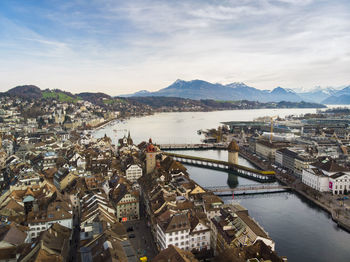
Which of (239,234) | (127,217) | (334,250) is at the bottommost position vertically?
(334,250)

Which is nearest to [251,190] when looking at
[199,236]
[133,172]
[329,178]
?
[329,178]

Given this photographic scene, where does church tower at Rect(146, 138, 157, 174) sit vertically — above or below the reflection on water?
above

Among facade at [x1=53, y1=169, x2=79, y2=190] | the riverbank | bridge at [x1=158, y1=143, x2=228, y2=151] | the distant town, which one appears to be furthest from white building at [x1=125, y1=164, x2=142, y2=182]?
bridge at [x1=158, y1=143, x2=228, y2=151]

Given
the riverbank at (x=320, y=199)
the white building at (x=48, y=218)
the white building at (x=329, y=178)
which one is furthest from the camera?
the white building at (x=329, y=178)

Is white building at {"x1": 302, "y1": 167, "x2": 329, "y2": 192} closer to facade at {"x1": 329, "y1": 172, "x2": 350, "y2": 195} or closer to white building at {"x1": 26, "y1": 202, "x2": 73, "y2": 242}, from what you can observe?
facade at {"x1": 329, "y1": 172, "x2": 350, "y2": 195}

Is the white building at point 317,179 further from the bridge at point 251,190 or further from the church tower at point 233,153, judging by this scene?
the church tower at point 233,153

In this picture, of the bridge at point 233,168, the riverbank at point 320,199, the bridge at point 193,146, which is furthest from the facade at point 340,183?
the bridge at point 193,146

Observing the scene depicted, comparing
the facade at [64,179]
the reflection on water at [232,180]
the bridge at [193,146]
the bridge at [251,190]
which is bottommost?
the reflection on water at [232,180]

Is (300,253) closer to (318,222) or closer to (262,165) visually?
(318,222)

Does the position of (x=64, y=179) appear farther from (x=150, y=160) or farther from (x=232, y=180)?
(x=232, y=180)

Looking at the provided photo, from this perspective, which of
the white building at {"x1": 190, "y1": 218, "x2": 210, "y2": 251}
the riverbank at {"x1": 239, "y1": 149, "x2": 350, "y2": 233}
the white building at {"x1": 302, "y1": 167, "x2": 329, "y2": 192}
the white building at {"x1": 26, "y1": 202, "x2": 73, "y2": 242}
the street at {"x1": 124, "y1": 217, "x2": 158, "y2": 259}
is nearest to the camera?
the white building at {"x1": 190, "y1": 218, "x2": 210, "y2": 251}

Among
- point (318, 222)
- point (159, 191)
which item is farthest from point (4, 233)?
point (318, 222)
